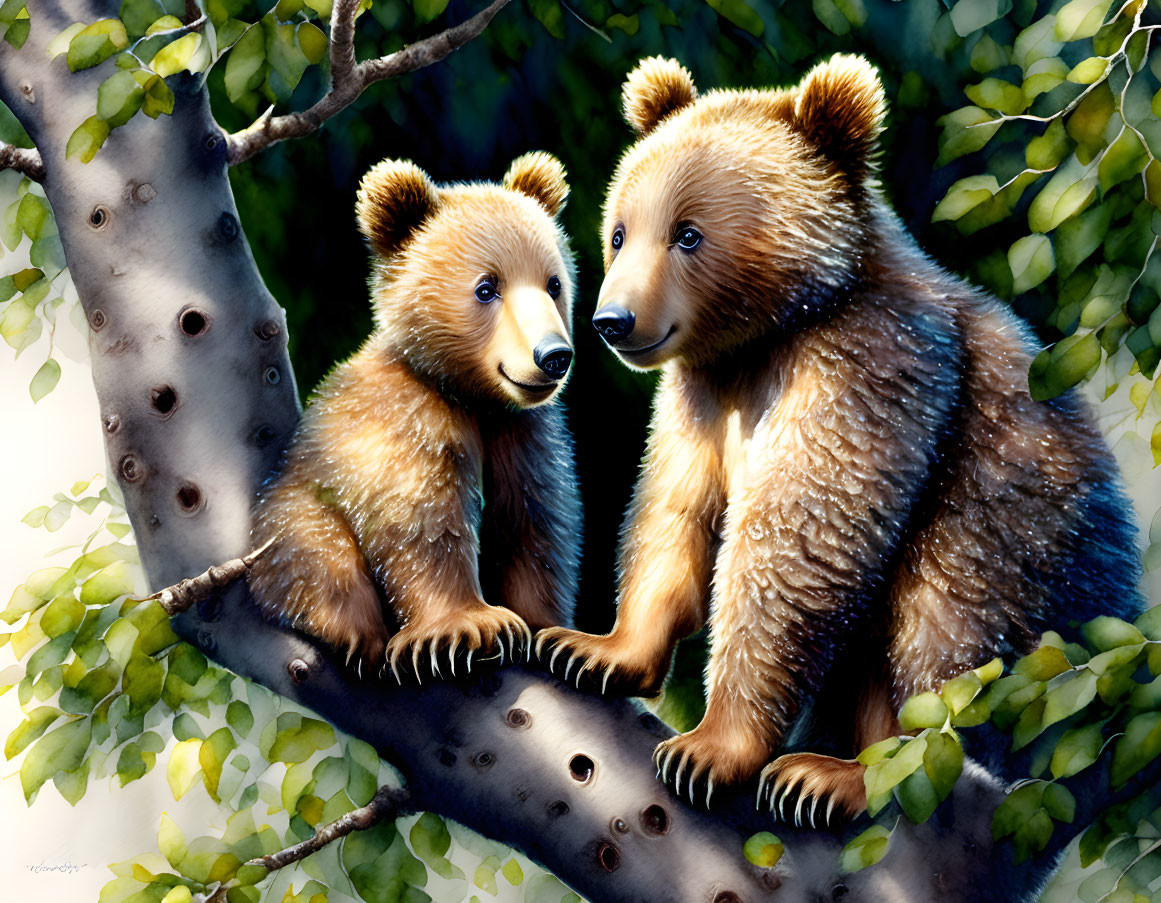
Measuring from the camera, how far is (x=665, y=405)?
4.19ft

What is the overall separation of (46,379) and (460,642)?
2.87 feet

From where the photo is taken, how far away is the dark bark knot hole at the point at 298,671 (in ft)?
4.17

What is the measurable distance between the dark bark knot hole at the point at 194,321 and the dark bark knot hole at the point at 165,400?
0.08 metres

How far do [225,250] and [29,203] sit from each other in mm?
425

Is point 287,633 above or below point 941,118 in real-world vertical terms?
below

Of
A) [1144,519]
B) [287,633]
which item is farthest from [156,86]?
[1144,519]

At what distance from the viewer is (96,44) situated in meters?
1.26

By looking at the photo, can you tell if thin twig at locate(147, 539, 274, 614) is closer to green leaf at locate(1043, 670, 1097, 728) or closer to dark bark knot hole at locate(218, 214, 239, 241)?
dark bark knot hole at locate(218, 214, 239, 241)

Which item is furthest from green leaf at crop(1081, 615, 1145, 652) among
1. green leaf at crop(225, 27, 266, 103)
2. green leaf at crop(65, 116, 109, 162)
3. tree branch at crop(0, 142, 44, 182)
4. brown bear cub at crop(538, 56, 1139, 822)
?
tree branch at crop(0, 142, 44, 182)

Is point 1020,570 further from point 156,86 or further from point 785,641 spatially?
point 156,86

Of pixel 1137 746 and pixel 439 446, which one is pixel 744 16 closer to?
pixel 439 446

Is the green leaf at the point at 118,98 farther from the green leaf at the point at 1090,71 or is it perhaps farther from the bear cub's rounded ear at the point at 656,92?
the green leaf at the point at 1090,71

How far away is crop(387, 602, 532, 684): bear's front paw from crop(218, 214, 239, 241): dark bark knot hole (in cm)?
59
